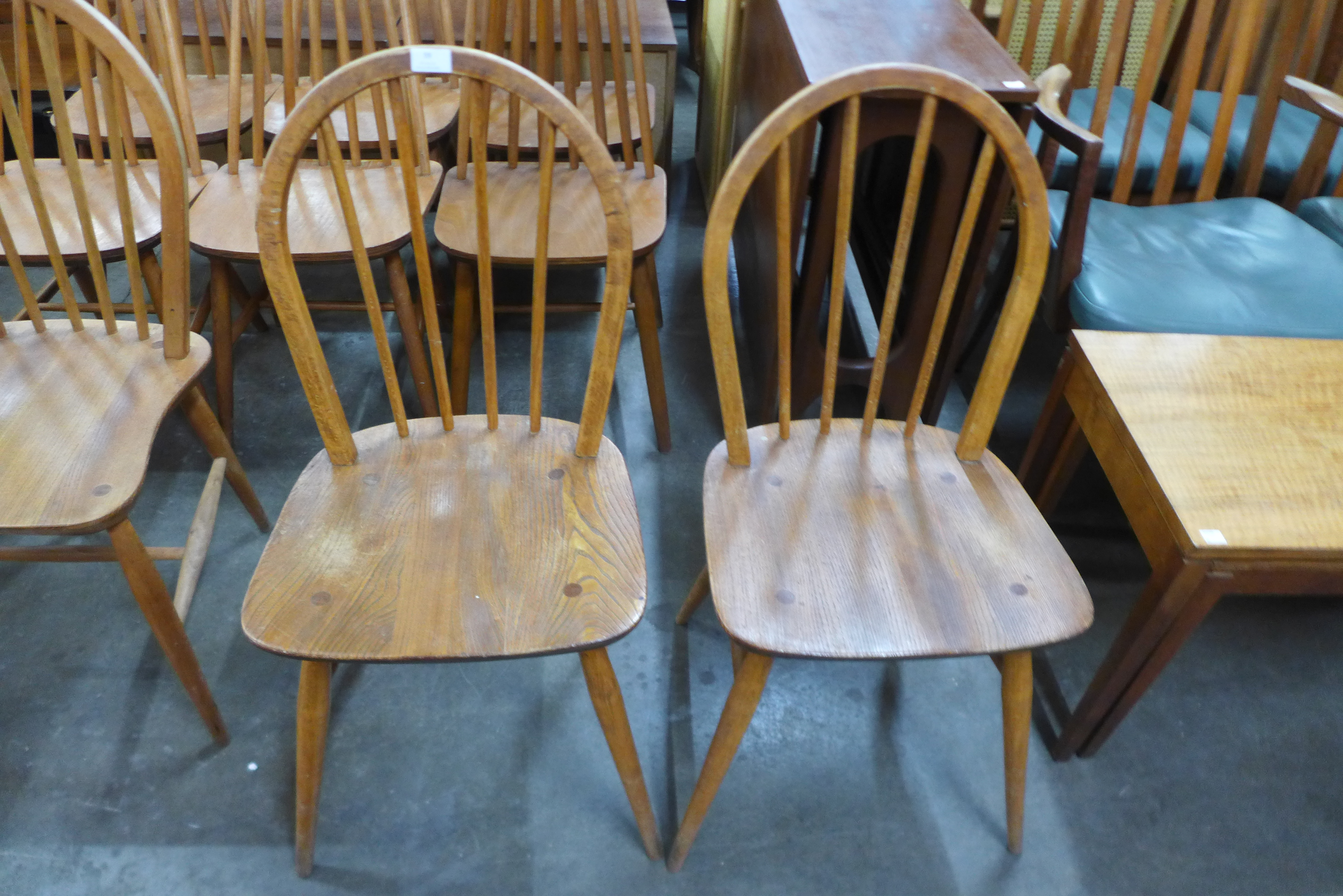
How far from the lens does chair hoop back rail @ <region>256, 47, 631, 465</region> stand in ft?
2.63

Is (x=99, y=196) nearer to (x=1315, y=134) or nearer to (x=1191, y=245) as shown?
(x=1191, y=245)

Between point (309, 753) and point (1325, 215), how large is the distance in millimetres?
1961

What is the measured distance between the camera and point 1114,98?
182 centimetres

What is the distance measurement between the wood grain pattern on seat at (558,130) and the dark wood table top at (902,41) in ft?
1.29

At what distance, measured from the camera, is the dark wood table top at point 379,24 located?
201 centimetres

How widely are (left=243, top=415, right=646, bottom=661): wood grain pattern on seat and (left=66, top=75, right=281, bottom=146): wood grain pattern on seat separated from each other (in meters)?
0.97

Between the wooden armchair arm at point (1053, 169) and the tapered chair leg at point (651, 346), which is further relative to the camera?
the tapered chair leg at point (651, 346)

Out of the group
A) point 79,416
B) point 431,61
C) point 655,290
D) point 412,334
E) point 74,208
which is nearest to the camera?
point 431,61

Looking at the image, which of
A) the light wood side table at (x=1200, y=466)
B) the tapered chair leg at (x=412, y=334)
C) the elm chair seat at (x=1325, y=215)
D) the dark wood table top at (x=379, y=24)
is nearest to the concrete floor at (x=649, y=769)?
the light wood side table at (x=1200, y=466)

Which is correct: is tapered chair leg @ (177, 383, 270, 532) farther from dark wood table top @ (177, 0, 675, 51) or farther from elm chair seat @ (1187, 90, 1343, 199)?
elm chair seat @ (1187, 90, 1343, 199)

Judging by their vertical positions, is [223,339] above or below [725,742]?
above

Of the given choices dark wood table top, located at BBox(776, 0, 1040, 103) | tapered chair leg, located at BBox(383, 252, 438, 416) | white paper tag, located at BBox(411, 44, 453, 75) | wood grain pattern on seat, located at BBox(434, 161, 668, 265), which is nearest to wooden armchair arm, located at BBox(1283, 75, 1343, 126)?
dark wood table top, located at BBox(776, 0, 1040, 103)

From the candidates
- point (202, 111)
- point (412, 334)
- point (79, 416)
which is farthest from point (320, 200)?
point (79, 416)

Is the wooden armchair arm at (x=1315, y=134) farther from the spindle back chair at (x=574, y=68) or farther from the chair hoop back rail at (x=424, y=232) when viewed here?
the chair hoop back rail at (x=424, y=232)
